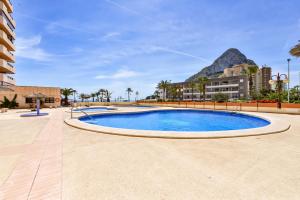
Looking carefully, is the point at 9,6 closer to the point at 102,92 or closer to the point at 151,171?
the point at 151,171

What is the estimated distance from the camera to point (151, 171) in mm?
3814

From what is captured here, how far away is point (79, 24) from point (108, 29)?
135 inches

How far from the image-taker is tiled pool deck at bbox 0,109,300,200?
295 centimetres

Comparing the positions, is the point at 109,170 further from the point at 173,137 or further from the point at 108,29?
the point at 108,29

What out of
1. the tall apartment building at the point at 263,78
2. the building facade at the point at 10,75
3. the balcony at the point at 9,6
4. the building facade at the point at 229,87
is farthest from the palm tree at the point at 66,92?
the tall apartment building at the point at 263,78

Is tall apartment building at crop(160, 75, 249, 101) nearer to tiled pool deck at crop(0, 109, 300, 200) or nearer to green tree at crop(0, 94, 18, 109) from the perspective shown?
green tree at crop(0, 94, 18, 109)

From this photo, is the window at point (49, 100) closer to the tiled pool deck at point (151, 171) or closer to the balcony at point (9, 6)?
the balcony at point (9, 6)

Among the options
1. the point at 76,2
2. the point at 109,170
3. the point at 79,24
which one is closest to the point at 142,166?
the point at 109,170

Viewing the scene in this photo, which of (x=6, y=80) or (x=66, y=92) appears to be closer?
(x=6, y=80)

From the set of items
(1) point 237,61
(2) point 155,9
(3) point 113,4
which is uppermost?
(1) point 237,61

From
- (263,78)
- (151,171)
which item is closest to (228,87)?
(263,78)

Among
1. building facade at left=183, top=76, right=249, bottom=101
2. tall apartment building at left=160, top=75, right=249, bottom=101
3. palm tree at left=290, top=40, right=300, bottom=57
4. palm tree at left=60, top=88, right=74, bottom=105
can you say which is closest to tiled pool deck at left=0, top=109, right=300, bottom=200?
palm tree at left=290, top=40, right=300, bottom=57

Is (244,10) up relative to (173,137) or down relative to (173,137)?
up

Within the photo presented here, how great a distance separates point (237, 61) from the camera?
7653 inches
